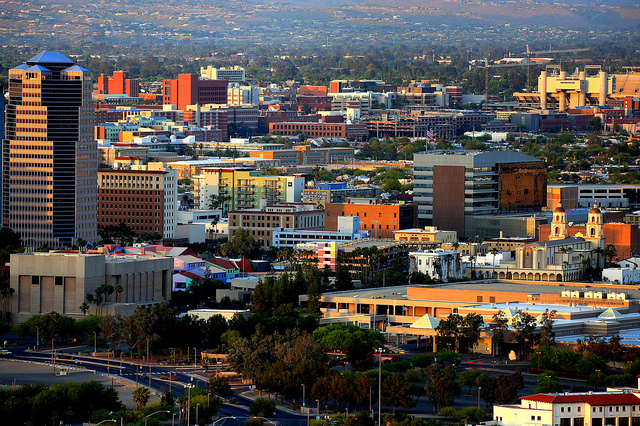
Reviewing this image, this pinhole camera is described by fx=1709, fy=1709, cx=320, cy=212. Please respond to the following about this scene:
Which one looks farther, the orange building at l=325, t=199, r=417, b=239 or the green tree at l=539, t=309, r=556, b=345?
the orange building at l=325, t=199, r=417, b=239

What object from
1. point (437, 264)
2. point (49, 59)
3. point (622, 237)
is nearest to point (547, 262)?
point (437, 264)

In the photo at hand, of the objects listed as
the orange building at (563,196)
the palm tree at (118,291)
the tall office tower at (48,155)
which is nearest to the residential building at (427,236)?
the tall office tower at (48,155)

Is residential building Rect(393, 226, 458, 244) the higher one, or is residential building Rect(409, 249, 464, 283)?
residential building Rect(393, 226, 458, 244)

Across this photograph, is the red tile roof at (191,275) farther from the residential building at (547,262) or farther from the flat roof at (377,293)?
the residential building at (547,262)

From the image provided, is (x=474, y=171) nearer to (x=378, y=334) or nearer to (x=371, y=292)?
(x=371, y=292)

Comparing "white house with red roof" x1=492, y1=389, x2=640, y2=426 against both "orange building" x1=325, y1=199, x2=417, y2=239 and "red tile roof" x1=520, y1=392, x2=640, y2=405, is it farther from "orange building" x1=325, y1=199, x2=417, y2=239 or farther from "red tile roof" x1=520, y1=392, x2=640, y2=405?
"orange building" x1=325, y1=199, x2=417, y2=239

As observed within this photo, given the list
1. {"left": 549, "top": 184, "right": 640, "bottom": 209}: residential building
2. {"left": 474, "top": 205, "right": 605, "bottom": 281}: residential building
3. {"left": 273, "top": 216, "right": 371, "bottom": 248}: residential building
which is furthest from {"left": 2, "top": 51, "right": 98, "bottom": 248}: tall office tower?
{"left": 549, "top": 184, "right": 640, "bottom": 209}: residential building
